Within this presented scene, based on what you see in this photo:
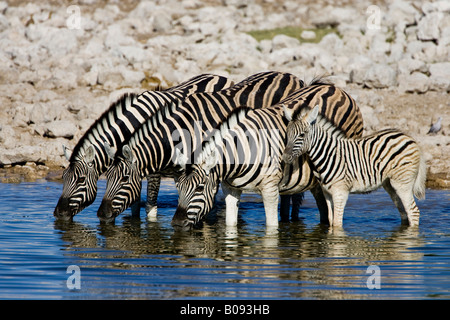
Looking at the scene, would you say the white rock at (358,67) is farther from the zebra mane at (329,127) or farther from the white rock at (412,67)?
the zebra mane at (329,127)

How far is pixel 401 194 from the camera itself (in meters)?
11.0

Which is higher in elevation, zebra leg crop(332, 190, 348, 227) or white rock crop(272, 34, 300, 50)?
white rock crop(272, 34, 300, 50)

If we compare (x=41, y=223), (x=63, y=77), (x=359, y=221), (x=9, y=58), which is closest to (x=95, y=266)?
(x=41, y=223)

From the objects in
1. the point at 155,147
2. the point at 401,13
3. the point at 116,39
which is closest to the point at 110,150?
the point at 155,147

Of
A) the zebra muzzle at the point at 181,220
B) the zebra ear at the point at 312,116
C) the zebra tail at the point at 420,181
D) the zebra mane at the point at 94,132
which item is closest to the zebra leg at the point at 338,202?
the zebra ear at the point at 312,116

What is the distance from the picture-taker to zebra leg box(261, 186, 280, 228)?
10.4m

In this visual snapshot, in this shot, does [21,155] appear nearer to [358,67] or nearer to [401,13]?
Result: [358,67]

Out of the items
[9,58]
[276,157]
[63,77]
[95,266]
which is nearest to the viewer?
[95,266]

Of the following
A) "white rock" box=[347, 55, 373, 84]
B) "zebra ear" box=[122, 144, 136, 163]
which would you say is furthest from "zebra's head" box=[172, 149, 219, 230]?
"white rock" box=[347, 55, 373, 84]

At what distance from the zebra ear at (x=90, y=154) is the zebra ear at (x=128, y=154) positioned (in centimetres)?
67

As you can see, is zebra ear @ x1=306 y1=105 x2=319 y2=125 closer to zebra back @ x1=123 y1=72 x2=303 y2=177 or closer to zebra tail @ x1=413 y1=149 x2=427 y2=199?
zebra back @ x1=123 y1=72 x2=303 y2=177
